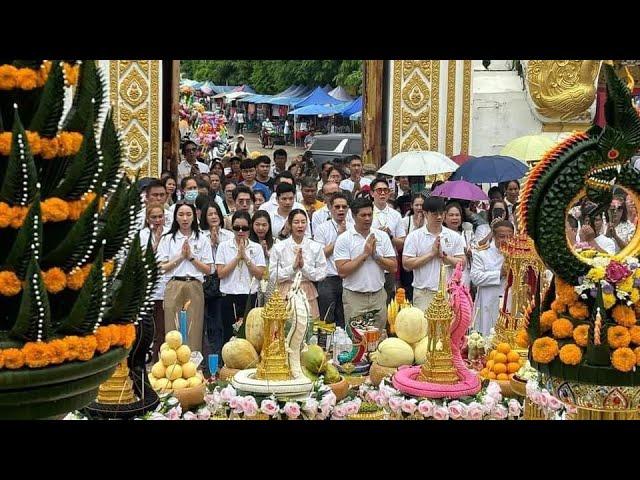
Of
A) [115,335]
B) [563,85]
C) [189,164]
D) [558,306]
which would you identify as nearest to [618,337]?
[558,306]

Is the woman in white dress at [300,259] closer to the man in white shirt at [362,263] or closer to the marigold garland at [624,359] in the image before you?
the man in white shirt at [362,263]

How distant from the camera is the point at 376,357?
27.1ft

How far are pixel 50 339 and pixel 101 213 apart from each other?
62cm

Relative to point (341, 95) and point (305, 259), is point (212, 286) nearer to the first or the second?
point (305, 259)

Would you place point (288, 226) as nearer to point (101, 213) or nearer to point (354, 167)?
point (354, 167)

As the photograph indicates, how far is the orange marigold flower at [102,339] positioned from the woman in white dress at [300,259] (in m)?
5.39

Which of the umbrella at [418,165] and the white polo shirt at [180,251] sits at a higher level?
the umbrella at [418,165]

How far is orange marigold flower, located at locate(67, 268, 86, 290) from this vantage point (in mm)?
4355

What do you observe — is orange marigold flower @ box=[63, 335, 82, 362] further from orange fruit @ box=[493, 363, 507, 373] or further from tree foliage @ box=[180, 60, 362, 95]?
tree foliage @ box=[180, 60, 362, 95]

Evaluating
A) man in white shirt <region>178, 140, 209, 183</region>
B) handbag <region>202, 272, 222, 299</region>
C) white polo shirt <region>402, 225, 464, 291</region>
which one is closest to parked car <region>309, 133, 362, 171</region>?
man in white shirt <region>178, 140, 209, 183</region>

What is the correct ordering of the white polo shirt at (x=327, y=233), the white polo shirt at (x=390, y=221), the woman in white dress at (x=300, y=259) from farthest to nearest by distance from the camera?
the white polo shirt at (x=390, y=221)
the white polo shirt at (x=327, y=233)
the woman in white dress at (x=300, y=259)

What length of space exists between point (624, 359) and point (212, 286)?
16.5ft

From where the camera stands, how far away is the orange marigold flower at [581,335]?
5945 mm

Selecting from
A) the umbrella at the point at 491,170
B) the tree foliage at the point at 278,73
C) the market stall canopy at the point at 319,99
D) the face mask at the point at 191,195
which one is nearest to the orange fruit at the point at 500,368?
the face mask at the point at 191,195
